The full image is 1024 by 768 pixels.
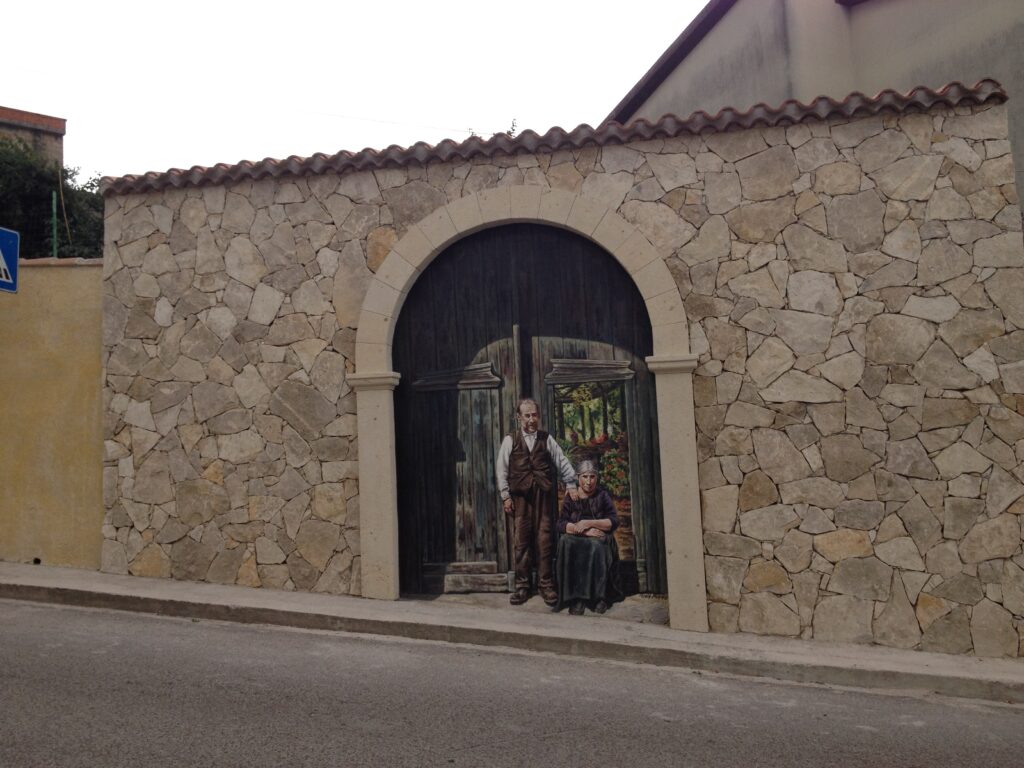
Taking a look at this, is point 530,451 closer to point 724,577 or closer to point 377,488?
point 377,488

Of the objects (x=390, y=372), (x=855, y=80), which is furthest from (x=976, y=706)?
(x=855, y=80)

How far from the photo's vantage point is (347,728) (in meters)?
3.99

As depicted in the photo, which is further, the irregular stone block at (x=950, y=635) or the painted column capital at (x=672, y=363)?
the painted column capital at (x=672, y=363)

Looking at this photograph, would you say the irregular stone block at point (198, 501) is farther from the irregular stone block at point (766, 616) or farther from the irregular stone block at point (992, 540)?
the irregular stone block at point (992, 540)

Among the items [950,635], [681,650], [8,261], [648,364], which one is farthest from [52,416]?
[950,635]

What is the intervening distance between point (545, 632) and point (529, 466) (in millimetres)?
1473

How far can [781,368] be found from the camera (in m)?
6.12

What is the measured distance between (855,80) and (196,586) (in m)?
9.52

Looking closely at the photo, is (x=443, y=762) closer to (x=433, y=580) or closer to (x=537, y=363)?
(x=433, y=580)

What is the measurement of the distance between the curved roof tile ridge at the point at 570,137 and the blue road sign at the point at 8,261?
98 centimetres

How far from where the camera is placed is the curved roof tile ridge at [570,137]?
5.95 metres

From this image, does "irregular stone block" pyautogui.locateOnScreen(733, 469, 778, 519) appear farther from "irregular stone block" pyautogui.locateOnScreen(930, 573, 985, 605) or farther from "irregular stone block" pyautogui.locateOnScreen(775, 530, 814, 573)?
"irregular stone block" pyautogui.locateOnScreen(930, 573, 985, 605)

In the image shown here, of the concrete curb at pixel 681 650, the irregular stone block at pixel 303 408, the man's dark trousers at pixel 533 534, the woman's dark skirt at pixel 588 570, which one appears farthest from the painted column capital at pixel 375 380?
the woman's dark skirt at pixel 588 570

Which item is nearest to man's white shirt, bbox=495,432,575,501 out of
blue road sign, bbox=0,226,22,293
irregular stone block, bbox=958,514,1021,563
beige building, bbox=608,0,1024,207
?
irregular stone block, bbox=958,514,1021,563
